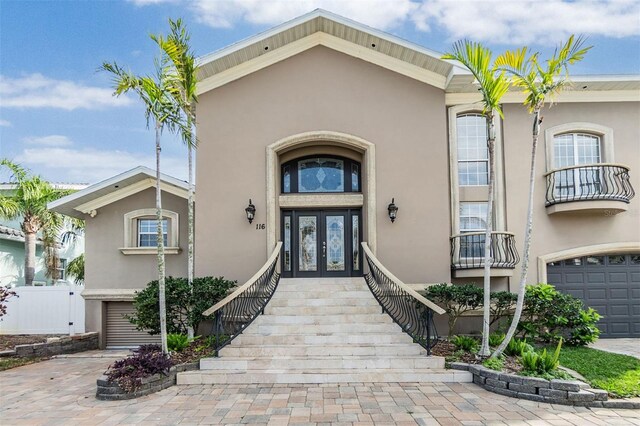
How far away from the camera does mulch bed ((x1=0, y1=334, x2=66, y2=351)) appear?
10.5 metres

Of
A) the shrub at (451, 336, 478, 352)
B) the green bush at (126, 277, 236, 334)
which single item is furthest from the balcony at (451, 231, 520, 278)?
the green bush at (126, 277, 236, 334)

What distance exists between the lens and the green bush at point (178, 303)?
8.84 meters

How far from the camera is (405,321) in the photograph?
8812mm

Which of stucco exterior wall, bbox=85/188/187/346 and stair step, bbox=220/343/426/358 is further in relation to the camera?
stucco exterior wall, bbox=85/188/187/346

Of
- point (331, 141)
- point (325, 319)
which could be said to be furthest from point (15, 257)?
point (325, 319)

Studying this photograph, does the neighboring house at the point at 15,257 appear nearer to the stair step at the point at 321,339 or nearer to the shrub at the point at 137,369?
the shrub at the point at 137,369

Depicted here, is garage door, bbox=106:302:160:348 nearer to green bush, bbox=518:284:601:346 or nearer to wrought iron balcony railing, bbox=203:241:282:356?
wrought iron balcony railing, bbox=203:241:282:356

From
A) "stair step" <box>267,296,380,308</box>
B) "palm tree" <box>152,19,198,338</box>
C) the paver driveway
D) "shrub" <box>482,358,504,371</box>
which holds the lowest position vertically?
the paver driveway

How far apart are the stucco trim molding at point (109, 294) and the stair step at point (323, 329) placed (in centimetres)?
480

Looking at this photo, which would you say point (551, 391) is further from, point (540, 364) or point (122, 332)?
point (122, 332)

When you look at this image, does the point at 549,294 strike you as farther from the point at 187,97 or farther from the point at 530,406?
the point at 187,97

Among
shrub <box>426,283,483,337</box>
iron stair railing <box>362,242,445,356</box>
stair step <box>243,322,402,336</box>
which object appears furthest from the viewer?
shrub <box>426,283,483,337</box>

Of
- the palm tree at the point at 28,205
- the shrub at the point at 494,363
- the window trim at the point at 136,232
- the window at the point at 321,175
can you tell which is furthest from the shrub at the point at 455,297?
the palm tree at the point at 28,205

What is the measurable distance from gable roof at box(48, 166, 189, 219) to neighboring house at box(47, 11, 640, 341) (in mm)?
93
